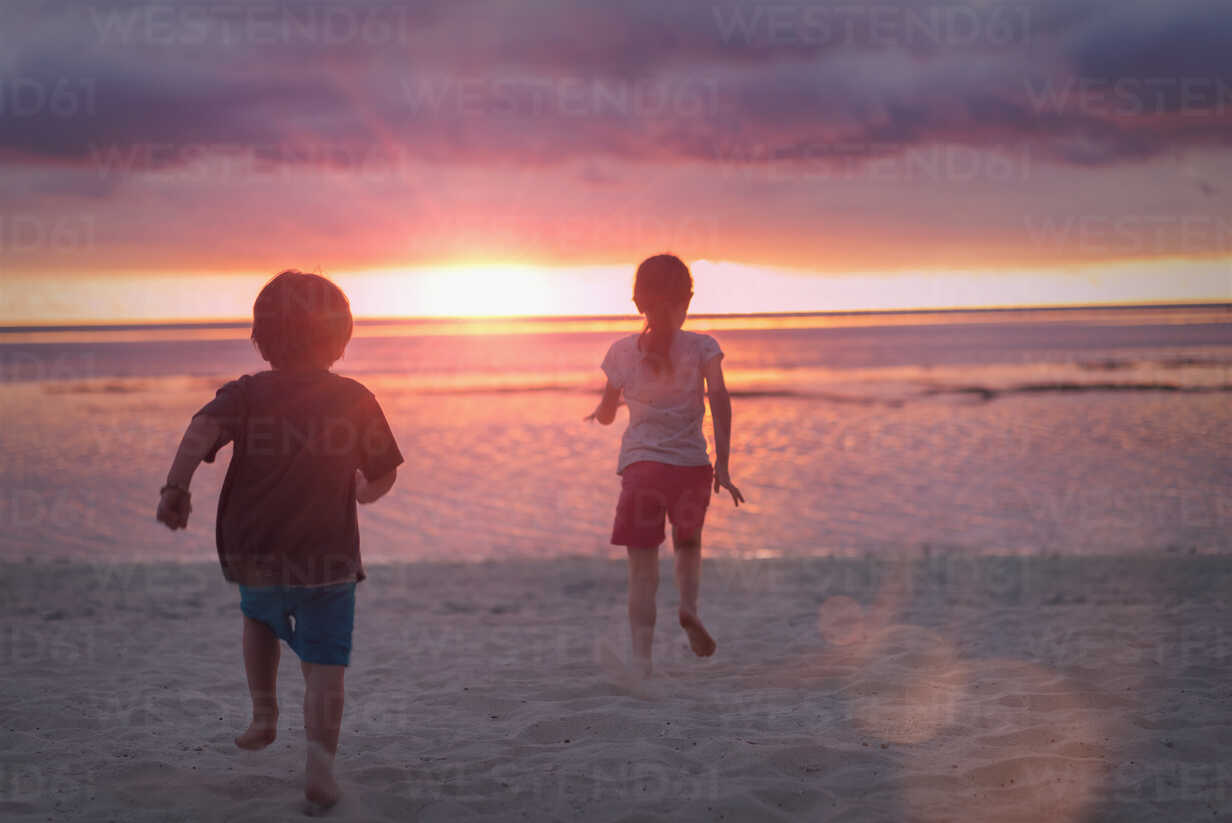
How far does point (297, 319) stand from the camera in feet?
11.1

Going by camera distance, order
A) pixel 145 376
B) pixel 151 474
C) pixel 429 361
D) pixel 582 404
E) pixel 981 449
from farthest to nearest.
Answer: pixel 429 361, pixel 145 376, pixel 582 404, pixel 981 449, pixel 151 474

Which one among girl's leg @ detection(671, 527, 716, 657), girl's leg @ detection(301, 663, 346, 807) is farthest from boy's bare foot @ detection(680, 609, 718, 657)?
girl's leg @ detection(301, 663, 346, 807)

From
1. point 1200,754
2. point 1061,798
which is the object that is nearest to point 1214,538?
point 1200,754

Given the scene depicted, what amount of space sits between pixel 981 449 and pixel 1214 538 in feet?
20.8

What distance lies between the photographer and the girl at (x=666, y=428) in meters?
5.00

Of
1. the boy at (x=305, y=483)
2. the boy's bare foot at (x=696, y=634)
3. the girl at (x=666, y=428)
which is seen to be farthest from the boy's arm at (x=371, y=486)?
the boy's bare foot at (x=696, y=634)

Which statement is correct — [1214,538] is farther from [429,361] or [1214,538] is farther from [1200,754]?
[429,361]

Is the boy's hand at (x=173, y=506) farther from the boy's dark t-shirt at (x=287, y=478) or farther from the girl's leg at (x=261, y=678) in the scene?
the girl's leg at (x=261, y=678)

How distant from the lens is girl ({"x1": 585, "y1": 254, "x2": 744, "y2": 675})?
5.00 metres

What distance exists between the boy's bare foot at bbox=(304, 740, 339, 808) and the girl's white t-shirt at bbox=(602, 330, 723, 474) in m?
2.02

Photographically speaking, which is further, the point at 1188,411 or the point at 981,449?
the point at 1188,411

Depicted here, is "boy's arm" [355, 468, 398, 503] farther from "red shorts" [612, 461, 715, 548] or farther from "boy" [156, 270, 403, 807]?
"red shorts" [612, 461, 715, 548]

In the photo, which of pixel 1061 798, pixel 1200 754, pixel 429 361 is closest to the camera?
pixel 1061 798

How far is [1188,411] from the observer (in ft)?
69.4
